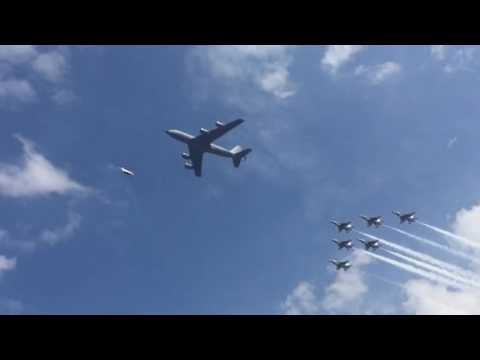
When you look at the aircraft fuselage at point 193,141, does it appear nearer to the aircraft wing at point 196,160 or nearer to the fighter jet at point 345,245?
the aircraft wing at point 196,160

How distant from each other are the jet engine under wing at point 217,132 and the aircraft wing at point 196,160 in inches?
198

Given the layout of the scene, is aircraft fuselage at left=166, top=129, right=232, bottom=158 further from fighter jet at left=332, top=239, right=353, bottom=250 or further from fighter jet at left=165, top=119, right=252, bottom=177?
fighter jet at left=332, top=239, right=353, bottom=250

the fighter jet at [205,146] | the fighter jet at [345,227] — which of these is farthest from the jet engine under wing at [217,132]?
the fighter jet at [345,227]

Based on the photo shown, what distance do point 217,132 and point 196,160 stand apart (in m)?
12.4

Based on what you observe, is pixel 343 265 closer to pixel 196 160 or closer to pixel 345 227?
pixel 345 227

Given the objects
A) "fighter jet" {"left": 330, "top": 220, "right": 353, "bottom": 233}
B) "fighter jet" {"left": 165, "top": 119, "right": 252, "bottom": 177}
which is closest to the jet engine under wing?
"fighter jet" {"left": 165, "top": 119, "right": 252, "bottom": 177}

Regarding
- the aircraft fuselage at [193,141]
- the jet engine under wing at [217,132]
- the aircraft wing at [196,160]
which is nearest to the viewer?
the jet engine under wing at [217,132]

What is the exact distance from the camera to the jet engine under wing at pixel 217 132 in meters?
85.4

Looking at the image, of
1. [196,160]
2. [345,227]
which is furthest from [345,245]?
[196,160]
